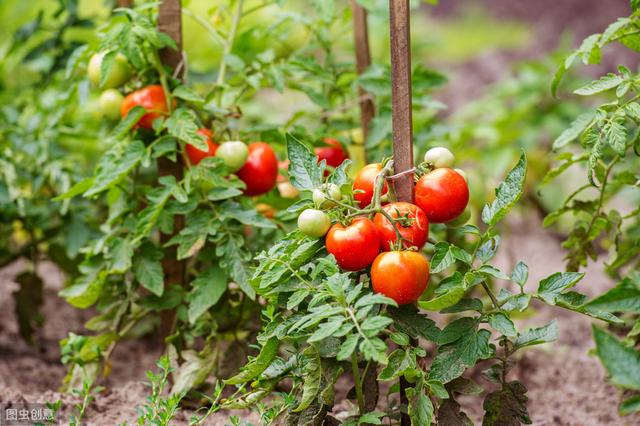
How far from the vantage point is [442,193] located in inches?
45.2

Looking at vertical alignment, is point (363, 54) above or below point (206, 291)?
above

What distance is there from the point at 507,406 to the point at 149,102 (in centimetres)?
95

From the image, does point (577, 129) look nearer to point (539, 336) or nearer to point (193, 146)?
point (539, 336)

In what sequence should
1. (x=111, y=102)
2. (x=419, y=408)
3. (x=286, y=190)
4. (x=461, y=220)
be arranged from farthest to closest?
(x=286, y=190) → (x=111, y=102) → (x=461, y=220) → (x=419, y=408)

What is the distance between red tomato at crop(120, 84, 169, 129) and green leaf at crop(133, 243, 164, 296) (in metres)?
0.28

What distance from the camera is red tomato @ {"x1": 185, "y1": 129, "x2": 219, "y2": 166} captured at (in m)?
1.47

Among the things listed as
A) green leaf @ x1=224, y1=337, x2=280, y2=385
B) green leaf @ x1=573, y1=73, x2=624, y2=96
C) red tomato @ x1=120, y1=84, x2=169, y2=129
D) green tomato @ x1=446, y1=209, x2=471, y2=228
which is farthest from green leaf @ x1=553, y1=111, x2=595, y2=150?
red tomato @ x1=120, y1=84, x2=169, y2=129

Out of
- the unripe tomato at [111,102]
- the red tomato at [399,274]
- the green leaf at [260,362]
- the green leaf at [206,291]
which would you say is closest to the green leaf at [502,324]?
the red tomato at [399,274]

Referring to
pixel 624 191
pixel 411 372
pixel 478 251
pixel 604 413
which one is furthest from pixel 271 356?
pixel 624 191

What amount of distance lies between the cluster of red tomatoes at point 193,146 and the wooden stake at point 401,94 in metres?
0.38

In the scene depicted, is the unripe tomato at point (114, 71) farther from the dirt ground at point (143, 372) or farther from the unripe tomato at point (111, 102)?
the dirt ground at point (143, 372)

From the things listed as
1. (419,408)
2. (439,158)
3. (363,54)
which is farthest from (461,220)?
(363,54)

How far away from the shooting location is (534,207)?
9.76ft

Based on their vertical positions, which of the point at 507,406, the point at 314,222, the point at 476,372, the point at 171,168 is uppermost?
the point at 314,222
